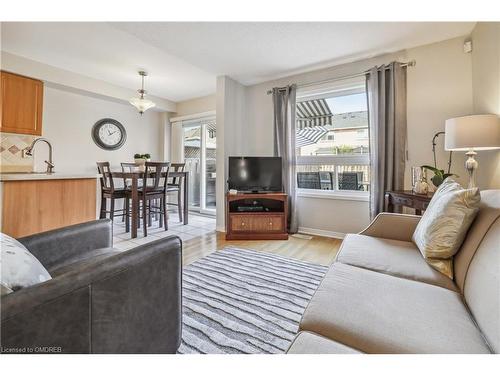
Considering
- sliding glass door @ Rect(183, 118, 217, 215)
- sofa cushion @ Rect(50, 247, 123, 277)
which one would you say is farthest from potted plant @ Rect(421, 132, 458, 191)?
sliding glass door @ Rect(183, 118, 217, 215)

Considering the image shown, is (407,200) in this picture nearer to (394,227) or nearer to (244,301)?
(394,227)

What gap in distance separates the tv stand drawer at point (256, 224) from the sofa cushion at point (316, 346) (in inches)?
94.3

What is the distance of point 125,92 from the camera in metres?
4.10

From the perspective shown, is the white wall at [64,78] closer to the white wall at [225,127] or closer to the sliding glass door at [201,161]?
the sliding glass door at [201,161]

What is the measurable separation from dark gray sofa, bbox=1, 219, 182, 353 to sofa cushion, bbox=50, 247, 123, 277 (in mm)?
10

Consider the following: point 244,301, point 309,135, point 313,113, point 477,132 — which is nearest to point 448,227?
point 477,132

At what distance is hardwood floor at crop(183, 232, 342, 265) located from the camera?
8.18 feet

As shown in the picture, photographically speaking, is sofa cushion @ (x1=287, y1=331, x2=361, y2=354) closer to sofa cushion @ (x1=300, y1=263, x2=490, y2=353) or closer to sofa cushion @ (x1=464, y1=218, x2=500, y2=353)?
sofa cushion @ (x1=300, y1=263, x2=490, y2=353)

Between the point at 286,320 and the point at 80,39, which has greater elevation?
the point at 80,39

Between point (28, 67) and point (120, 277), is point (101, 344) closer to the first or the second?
point (120, 277)

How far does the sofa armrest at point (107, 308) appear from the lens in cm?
59
